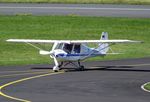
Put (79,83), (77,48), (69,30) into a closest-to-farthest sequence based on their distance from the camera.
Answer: (79,83), (77,48), (69,30)

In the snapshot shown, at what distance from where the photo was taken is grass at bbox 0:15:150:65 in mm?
54062

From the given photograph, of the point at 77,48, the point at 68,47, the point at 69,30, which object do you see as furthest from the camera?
the point at 69,30

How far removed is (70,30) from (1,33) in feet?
19.7

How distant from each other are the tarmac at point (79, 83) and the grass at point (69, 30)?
303 inches

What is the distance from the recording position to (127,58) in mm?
49031

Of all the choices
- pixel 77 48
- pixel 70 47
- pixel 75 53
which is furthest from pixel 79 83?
pixel 77 48

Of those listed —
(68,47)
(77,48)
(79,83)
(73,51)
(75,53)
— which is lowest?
(79,83)

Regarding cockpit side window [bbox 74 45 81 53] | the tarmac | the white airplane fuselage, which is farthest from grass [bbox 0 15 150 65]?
cockpit side window [bbox 74 45 81 53]

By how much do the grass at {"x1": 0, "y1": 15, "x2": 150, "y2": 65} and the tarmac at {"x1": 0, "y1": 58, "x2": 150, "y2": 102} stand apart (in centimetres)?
769

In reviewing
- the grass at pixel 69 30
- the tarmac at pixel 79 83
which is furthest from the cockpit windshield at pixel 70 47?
the grass at pixel 69 30

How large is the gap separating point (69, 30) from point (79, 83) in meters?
25.4

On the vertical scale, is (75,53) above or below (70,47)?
below

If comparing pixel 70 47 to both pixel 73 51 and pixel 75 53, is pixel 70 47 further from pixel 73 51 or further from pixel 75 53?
pixel 75 53

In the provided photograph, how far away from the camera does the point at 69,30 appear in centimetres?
6162
